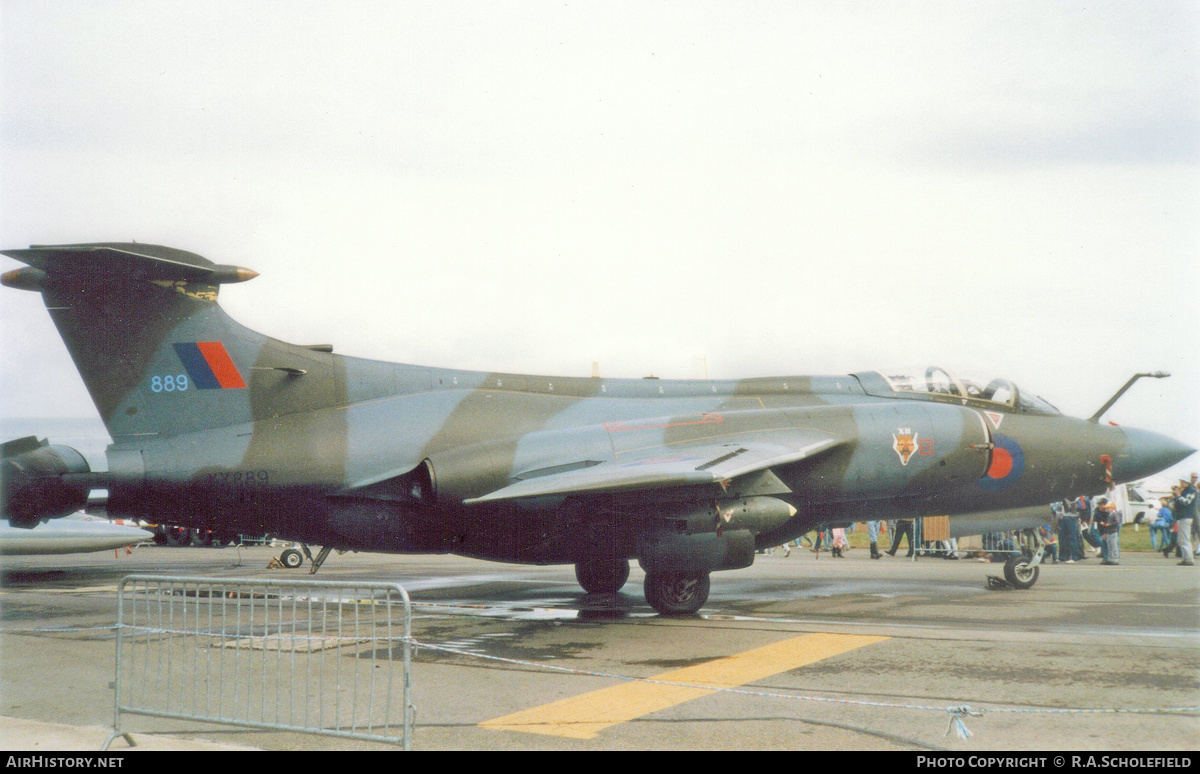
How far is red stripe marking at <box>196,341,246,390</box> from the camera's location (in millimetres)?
11523

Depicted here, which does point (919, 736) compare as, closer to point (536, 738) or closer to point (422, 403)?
point (536, 738)

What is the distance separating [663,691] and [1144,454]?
10.0m

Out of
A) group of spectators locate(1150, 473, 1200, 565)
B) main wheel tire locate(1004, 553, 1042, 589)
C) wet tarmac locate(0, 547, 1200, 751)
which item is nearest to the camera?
wet tarmac locate(0, 547, 1200, 751)

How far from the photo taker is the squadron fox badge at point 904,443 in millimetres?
12133

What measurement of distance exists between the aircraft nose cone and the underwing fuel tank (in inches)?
539

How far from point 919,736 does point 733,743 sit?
3.77 feet

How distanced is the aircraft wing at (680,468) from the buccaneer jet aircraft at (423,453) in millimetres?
36

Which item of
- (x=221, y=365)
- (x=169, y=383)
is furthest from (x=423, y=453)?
(x=169, y=383)

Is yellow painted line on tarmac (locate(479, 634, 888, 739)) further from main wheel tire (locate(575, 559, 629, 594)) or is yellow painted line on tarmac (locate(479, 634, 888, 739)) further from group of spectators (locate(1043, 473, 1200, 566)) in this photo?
group of spectators (locate(1043, 473, 1200, 566))

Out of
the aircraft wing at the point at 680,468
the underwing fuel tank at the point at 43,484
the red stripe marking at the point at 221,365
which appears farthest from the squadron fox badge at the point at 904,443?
the underwing fuel tank at the point at 43,484

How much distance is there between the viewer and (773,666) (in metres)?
8.16

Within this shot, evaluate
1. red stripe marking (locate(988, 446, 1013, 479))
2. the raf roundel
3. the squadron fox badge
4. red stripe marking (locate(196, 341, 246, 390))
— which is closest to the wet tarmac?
the raf roundel

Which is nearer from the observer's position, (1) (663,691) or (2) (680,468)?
(1) (663,691)

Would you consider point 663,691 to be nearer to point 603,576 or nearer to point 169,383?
point 603,576
